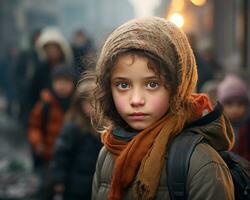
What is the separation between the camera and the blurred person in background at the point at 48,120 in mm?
7312

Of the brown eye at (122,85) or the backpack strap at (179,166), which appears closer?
the backpack strap at (179,166)

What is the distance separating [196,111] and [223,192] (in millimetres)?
365

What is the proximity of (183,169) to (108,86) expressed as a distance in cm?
48

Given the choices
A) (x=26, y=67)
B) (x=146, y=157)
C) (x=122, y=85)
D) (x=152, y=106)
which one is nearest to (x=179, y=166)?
(x=146, y=157)

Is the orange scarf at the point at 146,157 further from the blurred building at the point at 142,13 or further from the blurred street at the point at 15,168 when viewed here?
the blurred street at the point at 15,168

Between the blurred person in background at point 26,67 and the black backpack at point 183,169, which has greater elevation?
the black backpack at point 183,169

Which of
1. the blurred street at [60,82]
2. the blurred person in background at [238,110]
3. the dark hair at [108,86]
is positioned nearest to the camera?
the dark hair at [108,86]

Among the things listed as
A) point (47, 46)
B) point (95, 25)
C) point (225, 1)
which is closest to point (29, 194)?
point (47, 46)

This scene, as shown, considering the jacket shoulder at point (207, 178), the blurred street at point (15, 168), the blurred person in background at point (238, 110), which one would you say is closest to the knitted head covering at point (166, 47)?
the jacket shoulder at point (207, 178)

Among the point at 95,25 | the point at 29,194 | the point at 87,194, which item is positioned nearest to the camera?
the point at 87,194

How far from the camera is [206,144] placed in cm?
279

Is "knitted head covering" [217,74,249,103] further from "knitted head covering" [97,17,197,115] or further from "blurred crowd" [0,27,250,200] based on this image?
"knitted head covering" [97,17,197,115]

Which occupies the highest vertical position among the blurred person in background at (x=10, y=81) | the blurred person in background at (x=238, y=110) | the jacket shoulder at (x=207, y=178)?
the jacket shoulder at (x=207, y=178)

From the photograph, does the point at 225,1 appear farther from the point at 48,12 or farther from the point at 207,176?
the point at 48,12
